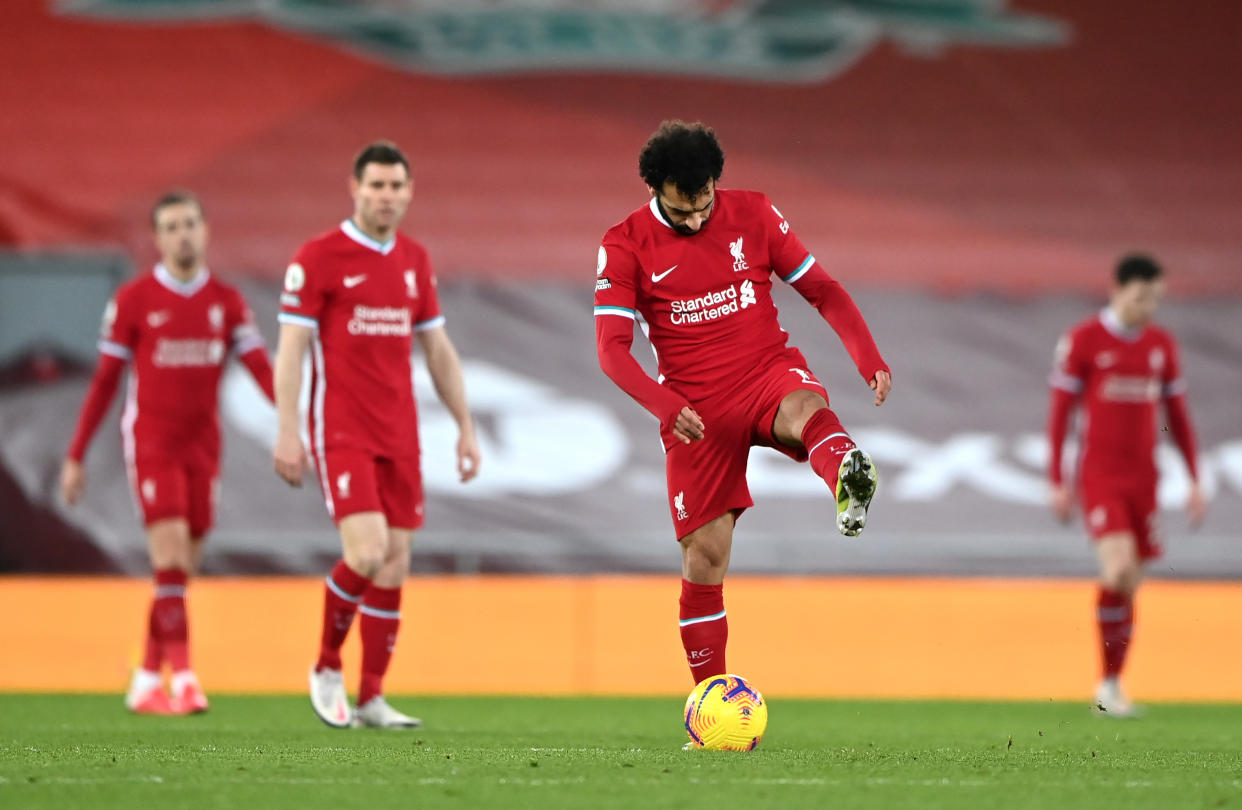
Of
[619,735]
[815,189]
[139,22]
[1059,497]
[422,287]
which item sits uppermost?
[139,22]

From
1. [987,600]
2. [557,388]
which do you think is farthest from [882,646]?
[557,388]

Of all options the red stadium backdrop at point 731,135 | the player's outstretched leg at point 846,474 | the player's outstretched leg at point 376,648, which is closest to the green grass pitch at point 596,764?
the player's outstretched leg at point 376,648

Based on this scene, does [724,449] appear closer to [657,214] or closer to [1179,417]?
[657,214]

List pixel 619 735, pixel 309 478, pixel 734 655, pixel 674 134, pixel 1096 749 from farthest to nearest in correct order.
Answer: pixel 309 478, pixel 734 655, pixel 619 735, pixel 1096 749, pixel 674 134

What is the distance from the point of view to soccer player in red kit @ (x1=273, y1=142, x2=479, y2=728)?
22.1 feet

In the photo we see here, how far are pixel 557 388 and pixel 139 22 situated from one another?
3.98m

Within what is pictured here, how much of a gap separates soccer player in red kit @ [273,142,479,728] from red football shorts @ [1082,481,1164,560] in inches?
148

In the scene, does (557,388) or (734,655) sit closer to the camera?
(734,655)

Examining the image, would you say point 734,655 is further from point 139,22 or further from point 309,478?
point 139,22

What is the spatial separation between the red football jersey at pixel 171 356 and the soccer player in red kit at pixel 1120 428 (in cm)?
415

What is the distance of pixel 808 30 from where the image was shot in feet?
40.9

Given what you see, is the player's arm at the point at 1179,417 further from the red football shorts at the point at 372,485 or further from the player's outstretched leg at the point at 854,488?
the player's outstretched leg at the point at 854,488

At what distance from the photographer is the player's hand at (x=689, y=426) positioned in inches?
209

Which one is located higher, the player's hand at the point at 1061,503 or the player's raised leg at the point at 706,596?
→ the player's hand at the point at 1061,503
